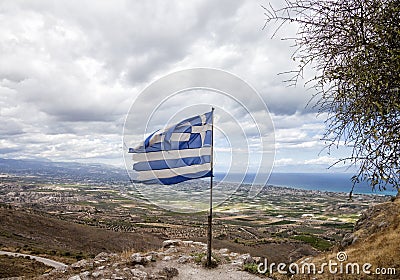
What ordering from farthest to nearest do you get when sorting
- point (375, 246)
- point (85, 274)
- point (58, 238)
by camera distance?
point (58, 238) → point (85, 274) → point (375, 246)

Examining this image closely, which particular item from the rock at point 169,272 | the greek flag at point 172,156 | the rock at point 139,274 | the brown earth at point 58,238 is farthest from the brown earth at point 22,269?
the greek flag at point 172,156

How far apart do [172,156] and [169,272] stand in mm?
4384

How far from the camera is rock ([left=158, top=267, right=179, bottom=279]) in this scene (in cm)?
1219

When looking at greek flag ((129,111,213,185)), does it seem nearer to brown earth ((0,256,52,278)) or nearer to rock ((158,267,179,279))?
rock ((158,267,179,279))

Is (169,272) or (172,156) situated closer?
(172,156)

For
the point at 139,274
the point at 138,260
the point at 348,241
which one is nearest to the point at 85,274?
the point at 139,274

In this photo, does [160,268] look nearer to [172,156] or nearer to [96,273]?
[96,273]

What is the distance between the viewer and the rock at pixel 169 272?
12.2 meters

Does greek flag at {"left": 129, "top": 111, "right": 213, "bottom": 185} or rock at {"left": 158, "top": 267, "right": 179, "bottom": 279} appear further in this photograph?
rock at {"left": 158, "top": 267, "right": 179, "bottom": 279}

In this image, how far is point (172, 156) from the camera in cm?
1161

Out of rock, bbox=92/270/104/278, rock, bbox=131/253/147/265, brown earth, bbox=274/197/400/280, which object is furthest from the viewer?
rock, bbox=131/253/147/265

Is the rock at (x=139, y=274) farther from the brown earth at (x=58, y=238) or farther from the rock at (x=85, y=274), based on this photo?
the brown earth at (x=58, y=238)

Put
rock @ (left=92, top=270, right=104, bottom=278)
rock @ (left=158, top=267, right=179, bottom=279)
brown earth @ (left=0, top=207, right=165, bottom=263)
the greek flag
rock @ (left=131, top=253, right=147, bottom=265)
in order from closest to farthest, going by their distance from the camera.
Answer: the greek flag < rock @ (left=92, top=270, right=104, bottom=278) < rock @ (left=158, top=267, right=179, bottom=279) < rock @ (left=131, top=253, right=147, bottom=265) < brown earth @ (left=0, top=207, right=165, bottom=263)

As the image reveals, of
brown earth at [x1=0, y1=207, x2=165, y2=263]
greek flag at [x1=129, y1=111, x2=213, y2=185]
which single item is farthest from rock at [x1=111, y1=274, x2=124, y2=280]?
brown earth at [x1=0, y1=207, x2=165, y2=263]
